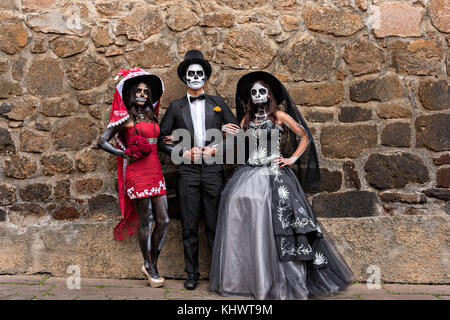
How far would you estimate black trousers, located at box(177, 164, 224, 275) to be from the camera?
3635 mm

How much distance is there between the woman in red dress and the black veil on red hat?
683 millimetres

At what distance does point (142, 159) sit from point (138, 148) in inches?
5.9

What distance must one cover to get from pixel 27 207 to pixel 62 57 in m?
1.31

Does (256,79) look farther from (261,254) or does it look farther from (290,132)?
(261,254)

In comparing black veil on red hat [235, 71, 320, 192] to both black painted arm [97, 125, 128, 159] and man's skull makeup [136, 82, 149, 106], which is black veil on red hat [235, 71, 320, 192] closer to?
→ man's skull makeup [136, 82, 149, 106]

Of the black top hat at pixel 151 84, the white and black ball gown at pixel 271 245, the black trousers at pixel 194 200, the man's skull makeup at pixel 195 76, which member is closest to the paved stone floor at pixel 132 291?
the white and black ball gown at pixel 271 245

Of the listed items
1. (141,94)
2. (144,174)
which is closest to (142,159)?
(144,174)

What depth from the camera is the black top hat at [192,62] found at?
3646 mm

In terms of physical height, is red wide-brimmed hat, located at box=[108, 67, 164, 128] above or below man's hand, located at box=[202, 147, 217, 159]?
above

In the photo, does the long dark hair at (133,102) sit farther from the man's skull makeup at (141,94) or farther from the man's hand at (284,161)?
the man's hand at (284,161)

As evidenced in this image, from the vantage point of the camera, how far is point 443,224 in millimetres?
3729

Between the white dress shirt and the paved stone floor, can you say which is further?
the white dress shirt

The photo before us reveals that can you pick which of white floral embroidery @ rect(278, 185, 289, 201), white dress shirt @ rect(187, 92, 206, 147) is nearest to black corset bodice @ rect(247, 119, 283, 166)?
white floral embroidery @ rect(278, 185, 289, 201)

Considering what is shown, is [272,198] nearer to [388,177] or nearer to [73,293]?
[388,177]
